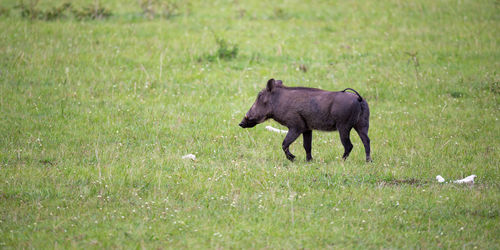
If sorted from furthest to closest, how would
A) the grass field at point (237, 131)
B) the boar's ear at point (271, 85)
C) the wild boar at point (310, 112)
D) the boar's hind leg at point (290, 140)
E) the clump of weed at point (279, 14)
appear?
the clump of weed at point (279, 14), the boar's ear at point (271, 85), the boar's hind leg at point (290, 140), the wild boar at point (310, 112), the grass field at point (237, 131)

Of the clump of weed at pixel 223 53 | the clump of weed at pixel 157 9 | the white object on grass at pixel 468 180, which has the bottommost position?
the white object on grass at pixel 468 180

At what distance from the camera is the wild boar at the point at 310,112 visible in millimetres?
8586

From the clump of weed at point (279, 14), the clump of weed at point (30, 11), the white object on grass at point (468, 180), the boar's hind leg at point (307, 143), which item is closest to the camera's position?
the white object on grass at point (468, 180)

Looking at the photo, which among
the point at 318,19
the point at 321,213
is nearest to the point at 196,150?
the point at 321,213

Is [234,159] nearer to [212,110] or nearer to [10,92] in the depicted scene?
[212,110]

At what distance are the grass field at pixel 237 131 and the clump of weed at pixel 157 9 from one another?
0.37 feet

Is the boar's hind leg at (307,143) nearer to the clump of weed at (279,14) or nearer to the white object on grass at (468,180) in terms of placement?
the white object on grass at (468,180)

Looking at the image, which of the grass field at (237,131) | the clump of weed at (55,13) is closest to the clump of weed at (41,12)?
the clump of weed at (55,13)

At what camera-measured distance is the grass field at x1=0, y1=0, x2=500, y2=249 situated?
6.47 metres

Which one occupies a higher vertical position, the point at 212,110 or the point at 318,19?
the point at 318,19

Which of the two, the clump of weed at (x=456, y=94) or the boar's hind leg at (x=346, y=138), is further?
the clump of weed at (x=456, y=94)

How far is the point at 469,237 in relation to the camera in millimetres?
6180

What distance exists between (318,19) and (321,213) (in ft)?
44.4

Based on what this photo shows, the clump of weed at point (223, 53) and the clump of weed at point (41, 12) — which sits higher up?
the clump of weed at point (41, 12)
